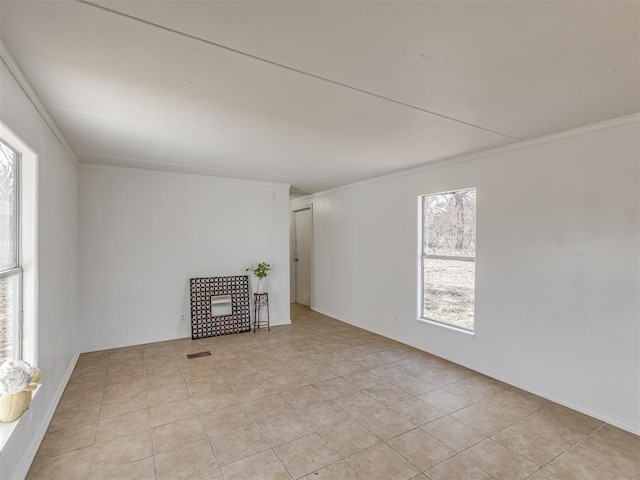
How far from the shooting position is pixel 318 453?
7.27 ft

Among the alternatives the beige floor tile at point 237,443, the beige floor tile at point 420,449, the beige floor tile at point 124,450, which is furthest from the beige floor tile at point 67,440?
the beige floor tile at point 420,449

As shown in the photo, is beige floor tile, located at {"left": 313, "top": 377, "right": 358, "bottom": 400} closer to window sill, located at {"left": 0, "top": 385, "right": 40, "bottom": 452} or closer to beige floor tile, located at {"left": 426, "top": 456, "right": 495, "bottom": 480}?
beige floor tile, located at {"left": 426, "top": 456, "right": 495, "bottom": 480}

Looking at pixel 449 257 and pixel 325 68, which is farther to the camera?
pixel 449 257

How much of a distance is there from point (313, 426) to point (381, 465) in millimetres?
623

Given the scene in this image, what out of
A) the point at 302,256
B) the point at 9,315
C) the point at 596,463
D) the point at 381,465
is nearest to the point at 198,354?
the point at 9,315

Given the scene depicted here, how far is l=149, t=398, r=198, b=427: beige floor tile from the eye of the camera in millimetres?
2609

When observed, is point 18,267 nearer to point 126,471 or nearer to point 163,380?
point 126,471

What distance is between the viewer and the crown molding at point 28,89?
164 centimetres

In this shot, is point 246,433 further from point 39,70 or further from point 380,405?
point 39,70

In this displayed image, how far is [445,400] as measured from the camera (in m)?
2.96

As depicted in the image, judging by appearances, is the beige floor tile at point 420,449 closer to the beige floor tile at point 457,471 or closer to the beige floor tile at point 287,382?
the beige floor tile at point 457,471

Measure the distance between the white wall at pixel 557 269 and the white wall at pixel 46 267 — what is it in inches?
151

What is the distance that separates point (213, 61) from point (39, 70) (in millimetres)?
1015

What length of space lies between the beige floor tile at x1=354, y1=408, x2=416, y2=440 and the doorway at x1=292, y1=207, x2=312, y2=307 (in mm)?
4436
